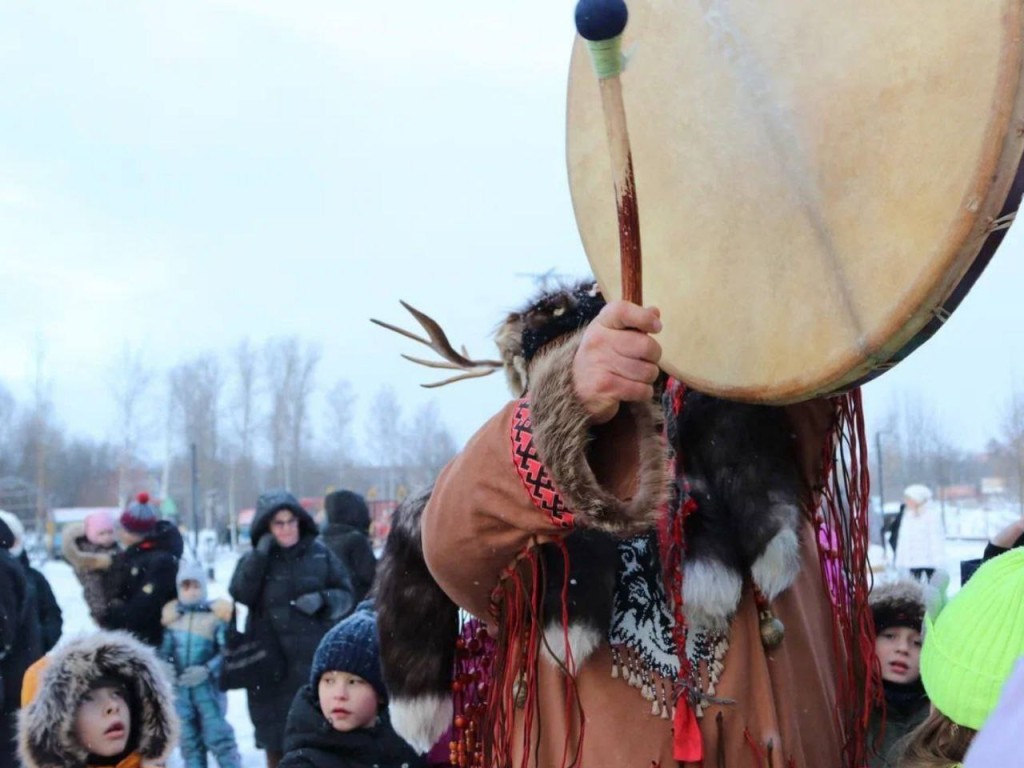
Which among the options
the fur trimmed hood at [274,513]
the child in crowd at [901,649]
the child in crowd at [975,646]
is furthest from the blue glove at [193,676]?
the child in crowd at [975,646]

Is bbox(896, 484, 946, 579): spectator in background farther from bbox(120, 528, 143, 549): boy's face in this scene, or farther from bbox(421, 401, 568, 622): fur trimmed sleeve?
bbox(421, 401, 568, 622): fur trimmed sleeve

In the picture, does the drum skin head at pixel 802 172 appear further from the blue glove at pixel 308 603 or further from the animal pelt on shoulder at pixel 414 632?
the blue glove at pixel 308 603

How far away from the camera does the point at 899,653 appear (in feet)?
7.54

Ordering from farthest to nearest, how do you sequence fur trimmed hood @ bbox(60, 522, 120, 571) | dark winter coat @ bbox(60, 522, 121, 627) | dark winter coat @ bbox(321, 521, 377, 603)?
dark winter coat @ bbox(321, 521, 377, 603) → fur trimmed hood @ bbox(60, 522, 120, 571) → dark winter coat @ bbox(60, 522, 121, 627)

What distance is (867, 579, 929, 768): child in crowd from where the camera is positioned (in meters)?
2.19

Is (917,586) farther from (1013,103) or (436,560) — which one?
(1013,103)

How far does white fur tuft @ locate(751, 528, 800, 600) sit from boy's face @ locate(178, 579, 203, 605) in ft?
13.7

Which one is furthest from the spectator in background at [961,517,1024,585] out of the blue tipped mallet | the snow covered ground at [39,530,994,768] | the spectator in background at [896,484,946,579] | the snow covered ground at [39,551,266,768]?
the spectator in background at [896,484,946,579]

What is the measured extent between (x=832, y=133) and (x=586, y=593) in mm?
644

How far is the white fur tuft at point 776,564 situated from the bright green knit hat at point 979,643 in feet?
0.65

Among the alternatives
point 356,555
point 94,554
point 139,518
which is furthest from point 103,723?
point 94,554

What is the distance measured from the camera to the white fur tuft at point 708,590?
1386mm

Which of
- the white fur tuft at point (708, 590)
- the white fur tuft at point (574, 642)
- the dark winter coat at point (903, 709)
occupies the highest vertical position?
the white fur tuft at point (708, 590)

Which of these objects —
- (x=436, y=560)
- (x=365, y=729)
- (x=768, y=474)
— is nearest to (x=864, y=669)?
(x=768, y=474)
